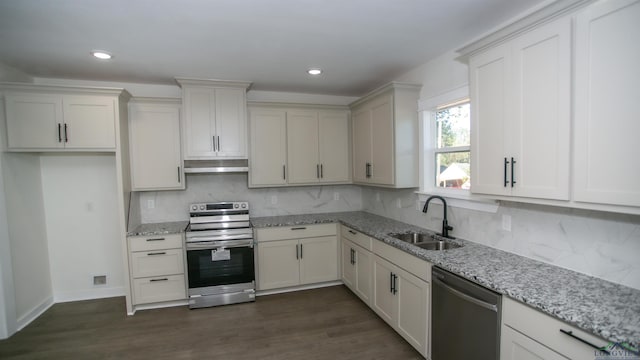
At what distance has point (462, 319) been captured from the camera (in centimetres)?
193

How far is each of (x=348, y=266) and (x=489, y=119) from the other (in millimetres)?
2355

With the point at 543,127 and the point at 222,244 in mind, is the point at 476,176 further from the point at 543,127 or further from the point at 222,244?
the point at 222,244

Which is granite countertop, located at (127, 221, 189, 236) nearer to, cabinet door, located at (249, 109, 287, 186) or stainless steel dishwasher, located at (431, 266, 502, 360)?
cabinet door, located at (249, 109, 287, 186)

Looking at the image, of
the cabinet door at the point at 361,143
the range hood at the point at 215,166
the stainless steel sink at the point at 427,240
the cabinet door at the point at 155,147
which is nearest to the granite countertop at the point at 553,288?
the stainless steel sink at the point at 427,240

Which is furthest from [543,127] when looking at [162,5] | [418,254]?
[162,5]

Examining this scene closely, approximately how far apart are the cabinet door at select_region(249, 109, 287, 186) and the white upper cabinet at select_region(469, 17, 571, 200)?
7.68 feet

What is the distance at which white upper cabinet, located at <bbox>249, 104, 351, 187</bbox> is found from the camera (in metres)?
3.88

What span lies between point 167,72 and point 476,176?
3.12m

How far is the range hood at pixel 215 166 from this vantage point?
3.54 metres

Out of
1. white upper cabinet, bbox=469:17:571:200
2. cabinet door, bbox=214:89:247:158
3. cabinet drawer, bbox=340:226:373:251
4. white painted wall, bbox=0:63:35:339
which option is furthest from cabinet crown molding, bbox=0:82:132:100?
white upper cabinet, bbox=469:17:571:200

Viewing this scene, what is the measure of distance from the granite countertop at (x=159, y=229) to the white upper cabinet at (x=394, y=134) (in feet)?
7.60

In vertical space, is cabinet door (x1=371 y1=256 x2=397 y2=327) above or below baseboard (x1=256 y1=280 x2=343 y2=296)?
above

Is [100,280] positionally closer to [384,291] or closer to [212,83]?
[212,83]

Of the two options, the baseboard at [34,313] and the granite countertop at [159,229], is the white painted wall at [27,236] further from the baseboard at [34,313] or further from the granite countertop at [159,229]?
the granite countertop at [159,229]
